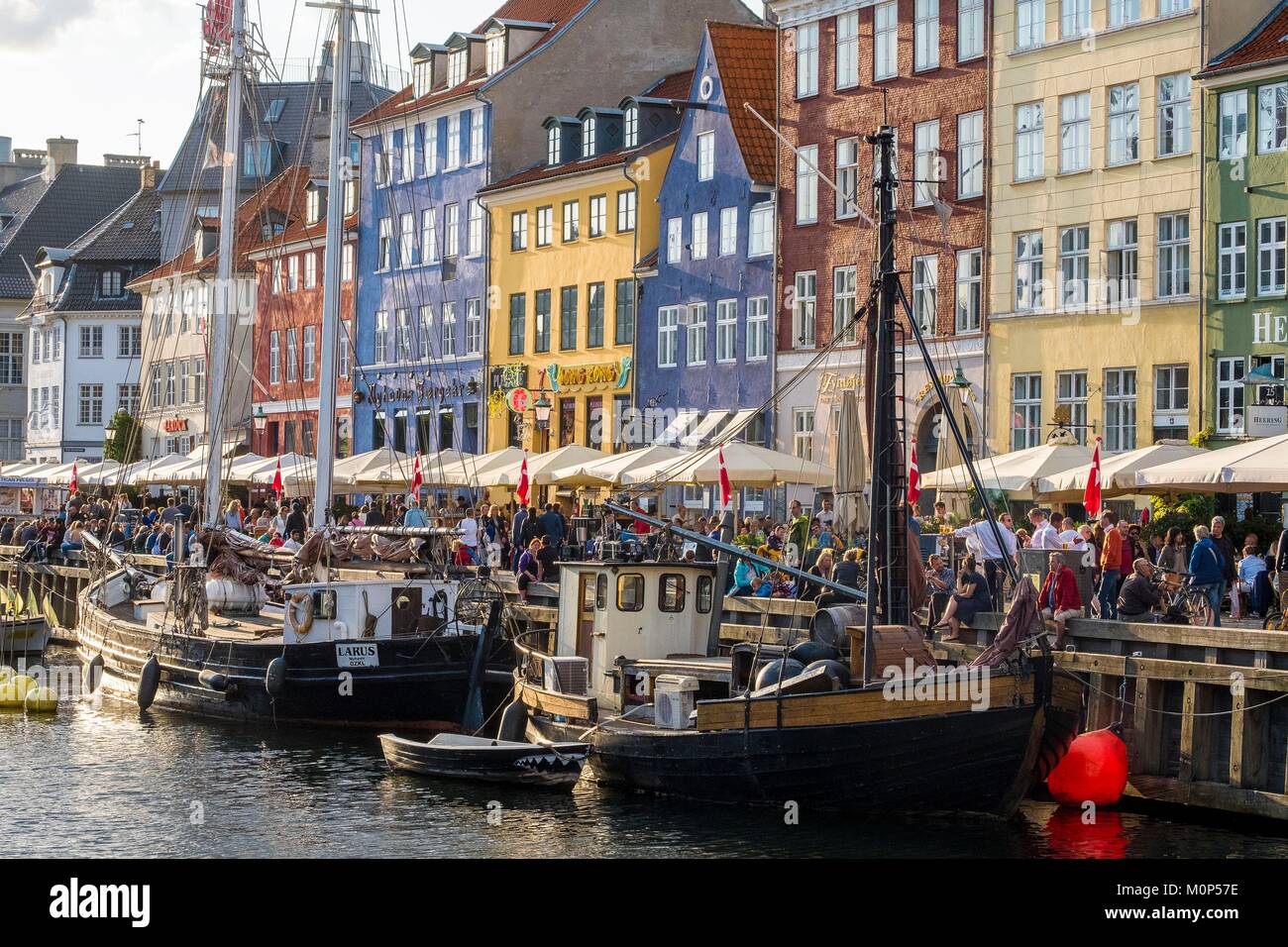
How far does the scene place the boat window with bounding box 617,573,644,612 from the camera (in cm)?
2853

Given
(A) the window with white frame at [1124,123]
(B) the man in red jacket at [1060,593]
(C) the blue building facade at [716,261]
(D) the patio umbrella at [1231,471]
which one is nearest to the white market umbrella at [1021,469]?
(D) the patio umbrella at [1231,471]

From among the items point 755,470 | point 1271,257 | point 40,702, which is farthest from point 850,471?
point 40,702

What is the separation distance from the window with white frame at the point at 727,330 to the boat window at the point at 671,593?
25240 mm

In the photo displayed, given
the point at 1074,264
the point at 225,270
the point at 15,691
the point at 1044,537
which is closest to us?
the point at 1044,537

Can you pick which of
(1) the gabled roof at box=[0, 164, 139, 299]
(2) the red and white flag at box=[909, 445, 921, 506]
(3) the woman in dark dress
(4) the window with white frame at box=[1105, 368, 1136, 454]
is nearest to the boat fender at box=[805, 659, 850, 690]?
(3) the woman in dark dress

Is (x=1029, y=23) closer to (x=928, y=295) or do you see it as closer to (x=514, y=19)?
(x=928, y=295)

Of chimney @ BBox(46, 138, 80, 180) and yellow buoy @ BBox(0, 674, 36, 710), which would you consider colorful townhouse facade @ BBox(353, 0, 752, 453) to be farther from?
chimney @ BBox(46, 138, 80, 180)

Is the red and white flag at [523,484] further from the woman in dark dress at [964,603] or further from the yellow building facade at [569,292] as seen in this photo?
the woman in dark dress at [964,603]

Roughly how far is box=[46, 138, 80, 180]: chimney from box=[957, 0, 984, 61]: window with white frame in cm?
7142

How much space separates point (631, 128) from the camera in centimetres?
5966

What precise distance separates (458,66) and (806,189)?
813 inches

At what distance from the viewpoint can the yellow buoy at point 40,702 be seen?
36.7m

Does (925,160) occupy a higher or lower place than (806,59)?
lower
